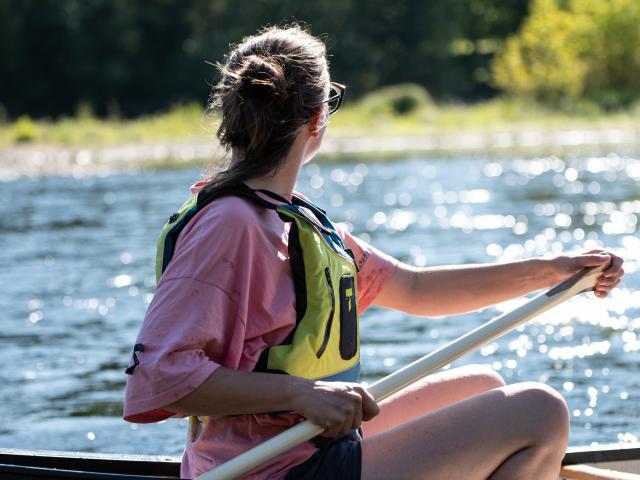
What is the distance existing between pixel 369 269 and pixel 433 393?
1.07 ft

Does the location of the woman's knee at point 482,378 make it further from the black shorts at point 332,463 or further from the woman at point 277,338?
the black shorts at point 332,463

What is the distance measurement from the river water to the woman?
10.6 feet

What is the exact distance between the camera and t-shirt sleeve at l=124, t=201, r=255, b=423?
2316 mm

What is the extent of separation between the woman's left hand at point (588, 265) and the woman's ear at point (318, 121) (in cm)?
74

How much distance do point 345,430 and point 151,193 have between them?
1577 centimetres

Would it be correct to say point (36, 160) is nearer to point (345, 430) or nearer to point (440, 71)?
point (345, 430)

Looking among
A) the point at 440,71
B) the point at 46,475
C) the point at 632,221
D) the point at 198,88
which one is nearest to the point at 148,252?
the point at 632,221

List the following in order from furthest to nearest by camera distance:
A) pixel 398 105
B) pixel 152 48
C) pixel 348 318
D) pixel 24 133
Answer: pixel 152 48, pixel 398 105, pixel 24 133, pixel 348 318

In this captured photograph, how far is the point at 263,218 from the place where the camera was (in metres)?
2.43

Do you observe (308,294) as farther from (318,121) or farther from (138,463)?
(138,463)

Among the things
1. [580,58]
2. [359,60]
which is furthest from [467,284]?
[359,60]

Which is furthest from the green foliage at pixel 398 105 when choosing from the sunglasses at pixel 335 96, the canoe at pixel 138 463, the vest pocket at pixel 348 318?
the vest pocket at pixel 348 318

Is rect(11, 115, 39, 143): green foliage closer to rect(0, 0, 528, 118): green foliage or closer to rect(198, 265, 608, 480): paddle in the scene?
rect(0, 0, 528, 118): green foliage

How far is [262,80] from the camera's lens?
244 centimetres
